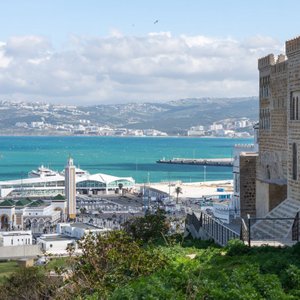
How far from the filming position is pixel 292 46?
2038 cm

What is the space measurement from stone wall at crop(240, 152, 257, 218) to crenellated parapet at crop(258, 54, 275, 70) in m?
3.05

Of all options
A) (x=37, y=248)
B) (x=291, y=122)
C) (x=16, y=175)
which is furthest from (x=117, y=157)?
(x=291, y=122)

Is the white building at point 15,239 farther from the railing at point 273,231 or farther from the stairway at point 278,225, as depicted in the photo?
the railing at point 273,231

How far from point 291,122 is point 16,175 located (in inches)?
4731

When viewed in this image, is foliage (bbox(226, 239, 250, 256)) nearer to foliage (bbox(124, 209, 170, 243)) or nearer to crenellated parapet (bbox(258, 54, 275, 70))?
foliage (bbox(124, 209, 170, 243))

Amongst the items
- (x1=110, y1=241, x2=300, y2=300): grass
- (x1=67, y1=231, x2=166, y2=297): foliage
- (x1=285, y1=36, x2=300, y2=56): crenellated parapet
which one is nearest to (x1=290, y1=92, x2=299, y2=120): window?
(x1=285, y1=36, x2=300, y2=56): crenellated parapet

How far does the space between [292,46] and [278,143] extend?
11.4ft

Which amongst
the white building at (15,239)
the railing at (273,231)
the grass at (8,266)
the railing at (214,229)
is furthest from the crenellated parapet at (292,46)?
the white building at (15,239)

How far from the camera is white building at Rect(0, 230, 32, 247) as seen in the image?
5028 centimetres

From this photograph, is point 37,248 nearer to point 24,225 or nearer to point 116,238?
point 24,225

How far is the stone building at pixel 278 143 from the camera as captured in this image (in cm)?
1989

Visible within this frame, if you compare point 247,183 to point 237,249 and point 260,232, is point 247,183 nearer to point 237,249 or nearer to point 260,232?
point 260,232

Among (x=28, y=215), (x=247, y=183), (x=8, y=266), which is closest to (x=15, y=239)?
(x=8, y=266)

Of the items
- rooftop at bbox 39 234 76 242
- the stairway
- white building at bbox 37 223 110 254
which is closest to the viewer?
the stairway
